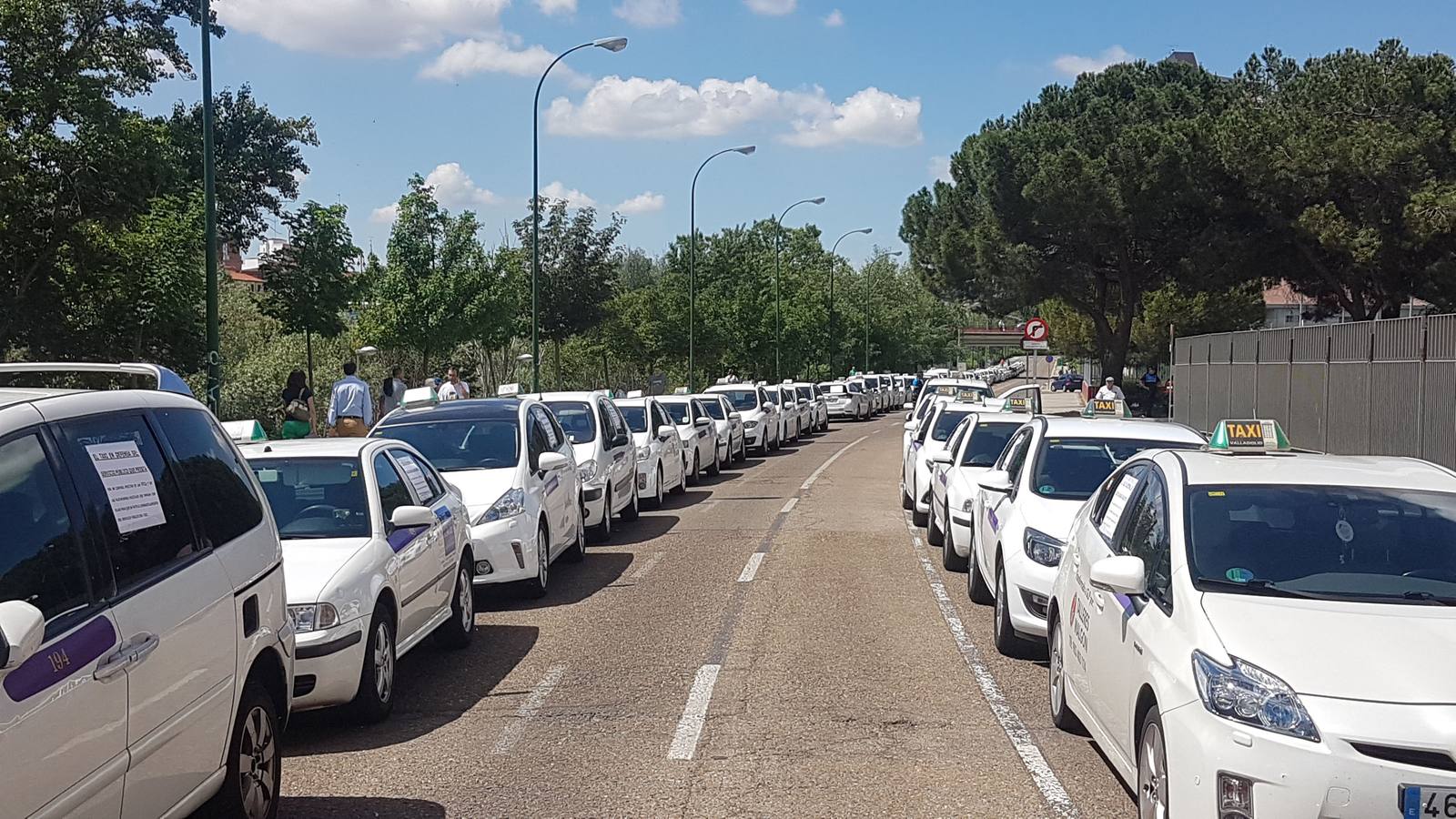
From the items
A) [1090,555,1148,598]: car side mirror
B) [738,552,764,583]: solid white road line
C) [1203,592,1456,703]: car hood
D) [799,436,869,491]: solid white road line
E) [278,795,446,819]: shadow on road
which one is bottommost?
[799,436,869,491]: solid white road line

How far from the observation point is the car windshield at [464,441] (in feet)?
39.6

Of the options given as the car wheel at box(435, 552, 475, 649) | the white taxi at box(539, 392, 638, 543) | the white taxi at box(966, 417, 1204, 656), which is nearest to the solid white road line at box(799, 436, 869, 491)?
the white taxi at box(539, 392, 638, 543)

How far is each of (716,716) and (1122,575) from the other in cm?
285

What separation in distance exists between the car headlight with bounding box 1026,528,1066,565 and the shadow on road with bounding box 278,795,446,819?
4.34 m

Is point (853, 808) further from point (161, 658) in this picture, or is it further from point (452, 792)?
point (161, 658)

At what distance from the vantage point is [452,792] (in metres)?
6.12

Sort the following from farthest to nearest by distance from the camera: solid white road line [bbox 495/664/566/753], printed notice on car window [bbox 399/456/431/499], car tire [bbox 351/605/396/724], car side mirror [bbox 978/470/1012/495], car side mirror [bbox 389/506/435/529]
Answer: car side mirror [bbox 978/470/1012/495] < printed notice on car window [bbox 399/456/431/499] < car side mirror [bbox 389/506/435/529] < car tire [bbox 351/605/396/724] < solid white road line [bbox 495/664/566/753]

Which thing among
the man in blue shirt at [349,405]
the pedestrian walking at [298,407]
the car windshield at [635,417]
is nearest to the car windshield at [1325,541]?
the man in blue shirt at [349,405]

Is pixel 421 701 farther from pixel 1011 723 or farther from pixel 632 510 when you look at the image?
pixel 632 510

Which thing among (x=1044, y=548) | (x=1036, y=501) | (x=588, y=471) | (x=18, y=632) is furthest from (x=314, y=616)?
(x=588, y=471)

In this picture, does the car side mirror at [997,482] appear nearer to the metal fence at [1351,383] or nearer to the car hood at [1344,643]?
the car hood at [1344,643]

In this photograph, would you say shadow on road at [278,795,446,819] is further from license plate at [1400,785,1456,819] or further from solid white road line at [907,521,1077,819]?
license plate at [1400,785,1456,819]

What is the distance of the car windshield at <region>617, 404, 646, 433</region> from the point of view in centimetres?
2026

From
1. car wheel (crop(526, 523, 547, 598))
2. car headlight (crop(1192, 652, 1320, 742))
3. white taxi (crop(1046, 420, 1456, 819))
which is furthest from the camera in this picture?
car wheel (crop(526, 523, 547, 598))
